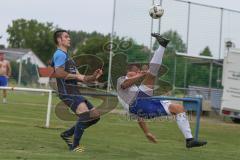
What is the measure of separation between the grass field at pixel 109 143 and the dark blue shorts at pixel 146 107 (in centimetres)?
69

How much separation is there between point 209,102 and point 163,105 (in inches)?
636

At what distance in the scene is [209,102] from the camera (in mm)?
27797

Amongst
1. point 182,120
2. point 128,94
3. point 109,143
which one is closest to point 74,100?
point 128,94

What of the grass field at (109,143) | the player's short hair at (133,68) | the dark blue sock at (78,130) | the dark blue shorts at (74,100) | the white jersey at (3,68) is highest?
the player's short hair at (133,68)

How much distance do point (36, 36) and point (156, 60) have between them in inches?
3332

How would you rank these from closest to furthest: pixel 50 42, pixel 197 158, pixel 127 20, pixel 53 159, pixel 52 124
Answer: pixel 53 159, pixel 197 158, pixel 52 124, pixel 127 20, pixel 50 42

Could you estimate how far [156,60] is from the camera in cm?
1158

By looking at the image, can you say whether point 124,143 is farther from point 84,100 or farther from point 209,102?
point 209,102

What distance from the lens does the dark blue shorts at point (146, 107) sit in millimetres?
11977

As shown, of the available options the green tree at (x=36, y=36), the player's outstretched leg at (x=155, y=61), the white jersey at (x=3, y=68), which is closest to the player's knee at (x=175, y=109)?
the player's outstretched leg at (x=155, y=61)

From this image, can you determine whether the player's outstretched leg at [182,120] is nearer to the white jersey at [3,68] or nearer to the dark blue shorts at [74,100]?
the dark blue shorts at [74,100]

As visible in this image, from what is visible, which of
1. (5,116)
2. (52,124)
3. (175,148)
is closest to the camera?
(175,148)

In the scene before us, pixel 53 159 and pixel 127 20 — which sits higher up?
pixel 127 20

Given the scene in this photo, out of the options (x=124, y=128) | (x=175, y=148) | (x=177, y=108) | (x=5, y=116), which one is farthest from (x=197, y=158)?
(x=5, y=116)
